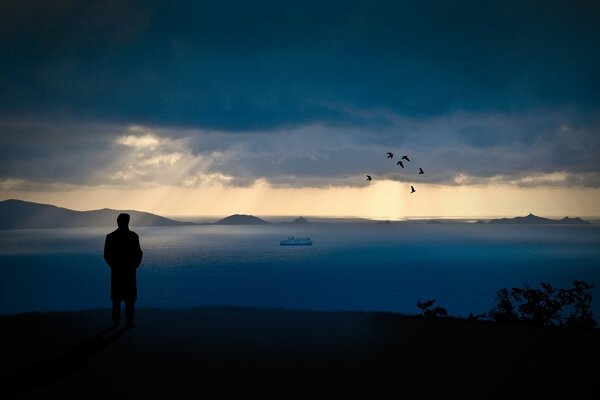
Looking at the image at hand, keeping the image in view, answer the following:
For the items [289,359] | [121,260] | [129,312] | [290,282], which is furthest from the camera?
[290,282]

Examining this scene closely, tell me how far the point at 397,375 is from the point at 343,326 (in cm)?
370

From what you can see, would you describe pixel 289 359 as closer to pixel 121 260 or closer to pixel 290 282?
pixel 121 260

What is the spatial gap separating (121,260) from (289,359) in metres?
4.56

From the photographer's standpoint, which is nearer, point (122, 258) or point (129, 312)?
point (122, 258)

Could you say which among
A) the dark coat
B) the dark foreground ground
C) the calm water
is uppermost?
the dark coat

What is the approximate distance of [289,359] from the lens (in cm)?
772

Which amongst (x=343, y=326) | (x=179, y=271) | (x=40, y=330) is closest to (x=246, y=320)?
(x=343, y=326)

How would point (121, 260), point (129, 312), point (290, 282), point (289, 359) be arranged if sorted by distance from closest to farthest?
point (289, 359)
point (121, 260)
point (129, 312)
point (290, 282)

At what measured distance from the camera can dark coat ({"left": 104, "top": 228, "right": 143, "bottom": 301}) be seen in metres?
9.48

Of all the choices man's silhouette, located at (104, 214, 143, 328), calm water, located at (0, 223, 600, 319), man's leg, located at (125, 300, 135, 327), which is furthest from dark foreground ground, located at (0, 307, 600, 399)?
calm water, located at (0, 223, 600, 319)

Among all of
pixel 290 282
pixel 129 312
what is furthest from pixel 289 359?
pixel 290 282

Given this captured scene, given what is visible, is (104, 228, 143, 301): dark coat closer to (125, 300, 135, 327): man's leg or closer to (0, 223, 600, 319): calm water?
(125, 300, 135, 327): man's leg

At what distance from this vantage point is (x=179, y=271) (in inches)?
3543

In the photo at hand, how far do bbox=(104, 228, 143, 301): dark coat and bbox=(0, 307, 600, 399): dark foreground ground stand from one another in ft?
3.19
